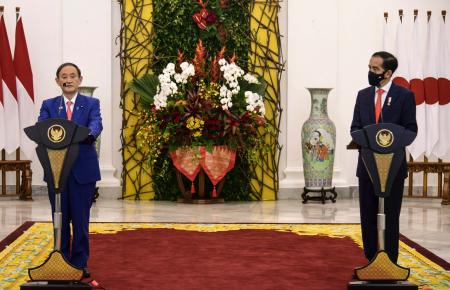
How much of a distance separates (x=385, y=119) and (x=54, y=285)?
2.41 metres

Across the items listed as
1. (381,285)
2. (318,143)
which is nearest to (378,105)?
(381,285)

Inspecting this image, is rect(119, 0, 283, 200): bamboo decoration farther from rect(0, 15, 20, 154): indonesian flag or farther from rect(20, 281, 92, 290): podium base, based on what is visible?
rect(20, 281, 92, 290): podium base

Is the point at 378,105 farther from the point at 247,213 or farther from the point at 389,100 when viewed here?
the point at 247,213

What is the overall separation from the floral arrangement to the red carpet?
2572 millimetres

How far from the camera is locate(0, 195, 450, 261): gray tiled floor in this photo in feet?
28.7

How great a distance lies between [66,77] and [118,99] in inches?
245

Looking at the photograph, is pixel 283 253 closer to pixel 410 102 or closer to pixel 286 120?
pixel 410 102

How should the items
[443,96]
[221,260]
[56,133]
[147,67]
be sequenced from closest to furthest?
1. [56,133]
2. [221,260]
3. [147,67]
4. [443,96]

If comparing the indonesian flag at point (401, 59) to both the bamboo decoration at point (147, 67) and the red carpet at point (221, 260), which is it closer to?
the bamboo decoration at point (147, 67)

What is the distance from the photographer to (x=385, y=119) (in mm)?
5445

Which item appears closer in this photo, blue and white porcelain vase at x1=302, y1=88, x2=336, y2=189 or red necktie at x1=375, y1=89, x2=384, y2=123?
red necktie at x1=375, y1=89, x2=384, y2=123

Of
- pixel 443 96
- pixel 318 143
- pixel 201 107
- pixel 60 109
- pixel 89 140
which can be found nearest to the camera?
pixel 89 140

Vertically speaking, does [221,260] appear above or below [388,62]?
below

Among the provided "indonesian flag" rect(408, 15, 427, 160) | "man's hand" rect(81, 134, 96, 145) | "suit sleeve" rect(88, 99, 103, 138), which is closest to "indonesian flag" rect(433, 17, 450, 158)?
"indonesian flag" rect(408, 15, 427, 160)
